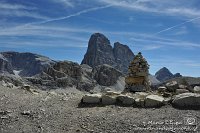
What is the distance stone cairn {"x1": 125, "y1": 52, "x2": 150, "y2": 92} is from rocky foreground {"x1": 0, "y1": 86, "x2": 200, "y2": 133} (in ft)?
39.7

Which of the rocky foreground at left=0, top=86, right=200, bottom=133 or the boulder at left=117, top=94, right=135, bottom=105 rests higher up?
the boulder at left=117, top=94, right=135, bottom=105

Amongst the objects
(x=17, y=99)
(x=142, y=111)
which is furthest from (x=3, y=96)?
(x=142, y=111)

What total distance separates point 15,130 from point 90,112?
16.3ft

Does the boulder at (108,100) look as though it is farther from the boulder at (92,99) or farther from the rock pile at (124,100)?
the boulder at (92,99)

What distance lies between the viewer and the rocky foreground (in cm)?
1759

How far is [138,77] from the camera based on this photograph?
34.5m

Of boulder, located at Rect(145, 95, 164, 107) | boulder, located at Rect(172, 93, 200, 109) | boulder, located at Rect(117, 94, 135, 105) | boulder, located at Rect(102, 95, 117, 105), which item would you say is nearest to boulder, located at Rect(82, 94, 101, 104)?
boulder, located at Rect(102, 95, 117, 105)

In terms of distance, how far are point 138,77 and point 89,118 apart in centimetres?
1611

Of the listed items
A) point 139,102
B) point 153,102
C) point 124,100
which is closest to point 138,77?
point 124,100

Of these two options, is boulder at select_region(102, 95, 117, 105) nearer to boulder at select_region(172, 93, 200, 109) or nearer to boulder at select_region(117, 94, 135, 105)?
boulder at select_region(117, 94, 135, 105)

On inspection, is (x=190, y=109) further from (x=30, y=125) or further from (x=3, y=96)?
(x=3, y=96)

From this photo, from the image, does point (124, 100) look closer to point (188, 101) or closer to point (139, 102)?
point (139, 102)

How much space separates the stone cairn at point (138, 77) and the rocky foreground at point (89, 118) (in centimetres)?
1209

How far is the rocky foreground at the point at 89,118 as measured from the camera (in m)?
17.6
